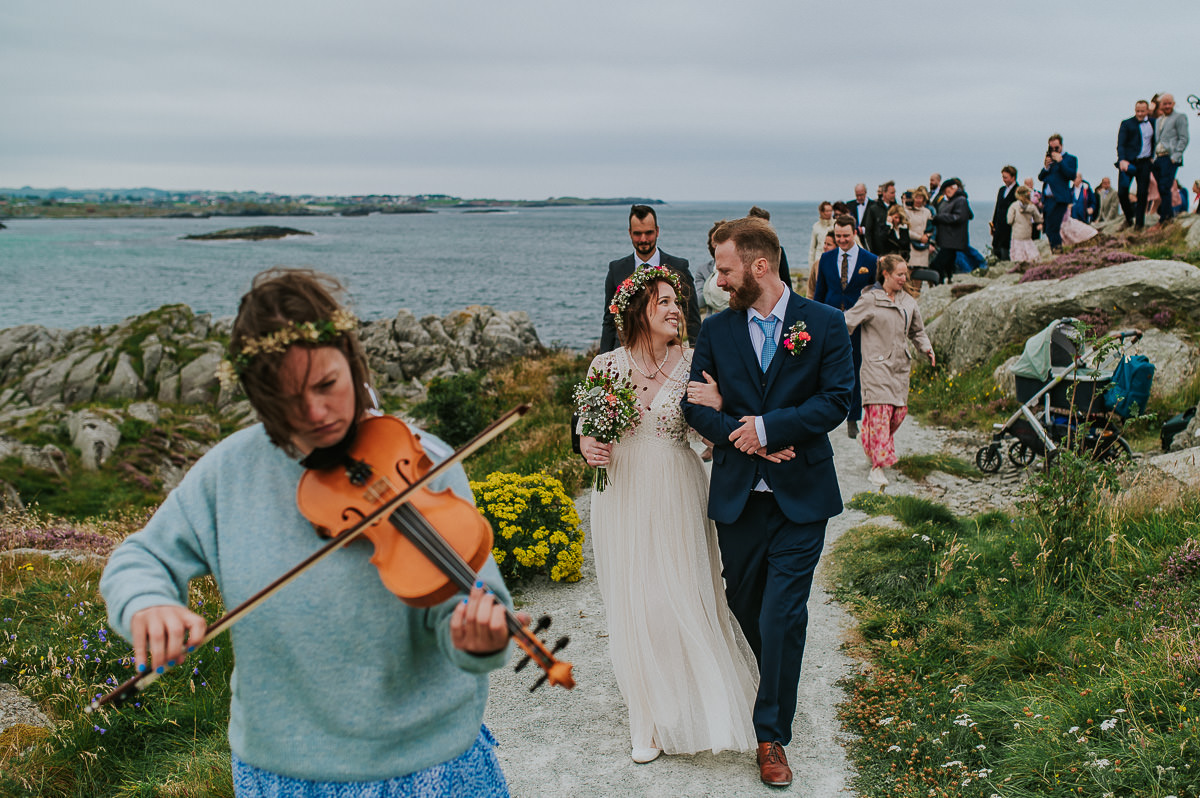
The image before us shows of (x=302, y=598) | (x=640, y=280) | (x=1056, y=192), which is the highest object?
(x=1056, y=192)

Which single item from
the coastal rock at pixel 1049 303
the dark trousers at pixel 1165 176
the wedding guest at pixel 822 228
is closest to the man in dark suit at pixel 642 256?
the wedding guest at pixel 822 228

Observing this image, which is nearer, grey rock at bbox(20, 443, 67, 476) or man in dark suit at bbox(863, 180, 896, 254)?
man in dark suit at bbox(863, 180, 896, 254)

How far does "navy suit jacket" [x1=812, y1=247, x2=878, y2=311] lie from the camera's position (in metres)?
10.4

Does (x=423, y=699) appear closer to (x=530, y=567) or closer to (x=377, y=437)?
(x=377, y=437)

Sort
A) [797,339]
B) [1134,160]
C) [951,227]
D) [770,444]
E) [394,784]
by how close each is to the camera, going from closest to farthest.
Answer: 1. [394,784]
2. [770,444]
3. [797,339]
4. [1134,160]
5. [951,227]

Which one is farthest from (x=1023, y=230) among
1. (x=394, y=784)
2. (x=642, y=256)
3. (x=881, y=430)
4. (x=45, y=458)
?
(x=45, y=458)

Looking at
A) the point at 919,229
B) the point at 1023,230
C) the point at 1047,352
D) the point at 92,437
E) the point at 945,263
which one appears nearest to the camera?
the point at 1047,352

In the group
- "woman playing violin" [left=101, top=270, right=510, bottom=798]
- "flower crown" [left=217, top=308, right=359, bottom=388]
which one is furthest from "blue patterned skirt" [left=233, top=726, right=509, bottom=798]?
"flower crown" [left=217, top=308, right=359, bottom=388]

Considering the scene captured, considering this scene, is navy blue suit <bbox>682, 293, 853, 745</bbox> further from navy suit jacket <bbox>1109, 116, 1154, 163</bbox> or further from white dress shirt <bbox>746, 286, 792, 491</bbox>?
navy suit jacket <bbox>1109, 116, 1154, 163</bbox>

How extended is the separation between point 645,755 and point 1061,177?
17727 millimetres

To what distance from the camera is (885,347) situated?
9.46 metres

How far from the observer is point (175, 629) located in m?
1.98

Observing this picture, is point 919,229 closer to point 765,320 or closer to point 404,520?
point 765,320

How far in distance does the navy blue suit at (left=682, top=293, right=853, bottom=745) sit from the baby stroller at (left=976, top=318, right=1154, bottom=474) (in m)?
4.47
